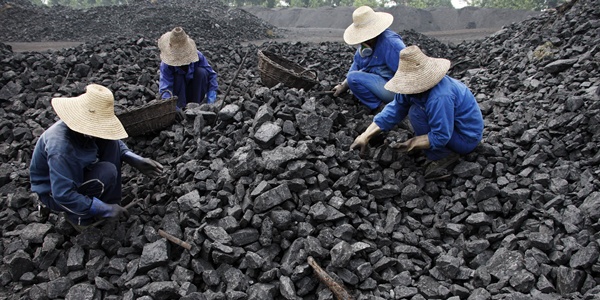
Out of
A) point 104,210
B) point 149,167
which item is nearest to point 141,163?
point 149,167

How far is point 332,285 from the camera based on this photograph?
281 cm

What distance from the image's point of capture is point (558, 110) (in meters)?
4.70

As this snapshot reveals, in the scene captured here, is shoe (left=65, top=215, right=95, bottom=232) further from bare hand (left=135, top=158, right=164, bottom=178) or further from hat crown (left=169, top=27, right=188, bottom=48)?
hat crown (left=169, top=27, right=188, bottom=48)

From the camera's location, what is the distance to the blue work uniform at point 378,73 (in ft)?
14.9

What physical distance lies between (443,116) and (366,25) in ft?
5.19

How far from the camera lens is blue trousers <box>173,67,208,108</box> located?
17.6 ft

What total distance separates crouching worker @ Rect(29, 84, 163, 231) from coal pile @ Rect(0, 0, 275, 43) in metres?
10.6

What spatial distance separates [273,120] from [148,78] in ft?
10.3

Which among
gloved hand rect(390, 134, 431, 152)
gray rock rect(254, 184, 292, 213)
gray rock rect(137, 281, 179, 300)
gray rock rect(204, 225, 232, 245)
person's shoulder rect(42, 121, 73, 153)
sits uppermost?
person's shoulder rect(42, 121, 73, 153)

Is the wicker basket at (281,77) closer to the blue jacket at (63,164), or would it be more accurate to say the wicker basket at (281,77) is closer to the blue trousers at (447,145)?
the blue trousers at (447,145)

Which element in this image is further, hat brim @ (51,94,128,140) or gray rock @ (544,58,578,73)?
gray rock @ (544,58,578,73)

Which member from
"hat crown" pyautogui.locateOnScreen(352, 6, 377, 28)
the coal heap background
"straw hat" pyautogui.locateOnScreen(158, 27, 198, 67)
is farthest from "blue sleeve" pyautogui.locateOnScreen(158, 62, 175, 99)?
"hat crown" pyautogui.locateOnScreen(352, 6, 377, 28)

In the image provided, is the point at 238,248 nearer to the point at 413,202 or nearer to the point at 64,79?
the point at 413,202

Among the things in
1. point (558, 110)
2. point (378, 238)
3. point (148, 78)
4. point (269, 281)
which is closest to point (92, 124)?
point (269, 281)
